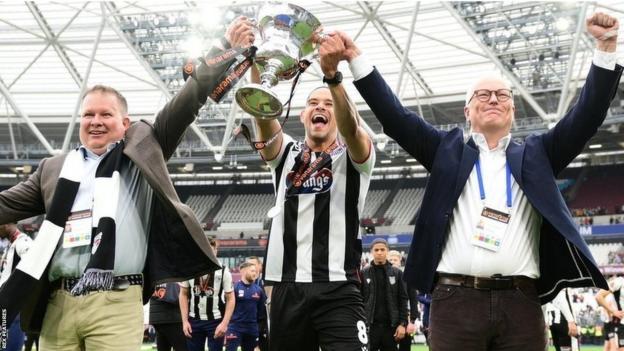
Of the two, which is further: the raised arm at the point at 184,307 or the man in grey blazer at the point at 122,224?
the raised arm at the point at 184,307

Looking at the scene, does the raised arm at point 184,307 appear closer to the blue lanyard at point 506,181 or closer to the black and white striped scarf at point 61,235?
the black and white striped scarf at point 61,235

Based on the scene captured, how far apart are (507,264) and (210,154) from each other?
3713 cm

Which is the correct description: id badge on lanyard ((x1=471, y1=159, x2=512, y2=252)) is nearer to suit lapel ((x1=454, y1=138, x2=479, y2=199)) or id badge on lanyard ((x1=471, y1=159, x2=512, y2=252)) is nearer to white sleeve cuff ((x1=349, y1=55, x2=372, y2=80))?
suit lapel ((x1=454, y1=138, x2=479, y2=199))

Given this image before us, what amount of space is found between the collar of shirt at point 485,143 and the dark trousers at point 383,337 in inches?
247

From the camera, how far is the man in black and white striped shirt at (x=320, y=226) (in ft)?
12.6

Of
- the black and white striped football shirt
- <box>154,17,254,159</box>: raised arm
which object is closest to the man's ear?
<box>154,17,254,159</box>: raised arm

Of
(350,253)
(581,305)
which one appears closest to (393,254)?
(350,253)

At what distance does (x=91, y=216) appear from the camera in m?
3.42

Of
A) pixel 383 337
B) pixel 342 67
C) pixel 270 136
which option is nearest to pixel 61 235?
pixel 270 136

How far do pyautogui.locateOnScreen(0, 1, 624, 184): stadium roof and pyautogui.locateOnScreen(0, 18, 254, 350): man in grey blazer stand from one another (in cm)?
2019

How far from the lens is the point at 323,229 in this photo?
398 cm

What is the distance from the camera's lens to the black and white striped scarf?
327 cm

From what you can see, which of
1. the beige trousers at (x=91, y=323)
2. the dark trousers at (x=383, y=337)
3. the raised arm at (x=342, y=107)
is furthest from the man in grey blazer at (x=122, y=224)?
the dark trousers at (x=383, y=337)

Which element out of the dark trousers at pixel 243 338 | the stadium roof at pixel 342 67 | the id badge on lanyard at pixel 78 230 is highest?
the stadium roof at pixel 342 67
